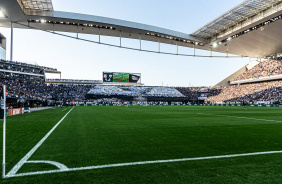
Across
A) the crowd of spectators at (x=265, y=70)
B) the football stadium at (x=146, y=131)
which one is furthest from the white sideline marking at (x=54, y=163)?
the crowd of spectators at (x=265, y=70)

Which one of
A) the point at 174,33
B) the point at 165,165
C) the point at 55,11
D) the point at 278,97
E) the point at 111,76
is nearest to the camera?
the point at 165,165

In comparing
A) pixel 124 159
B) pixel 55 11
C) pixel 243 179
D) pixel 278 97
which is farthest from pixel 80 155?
pixel 278 97

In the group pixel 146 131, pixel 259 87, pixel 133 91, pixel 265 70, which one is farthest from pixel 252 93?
pixel 146 131

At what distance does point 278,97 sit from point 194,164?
52788mm

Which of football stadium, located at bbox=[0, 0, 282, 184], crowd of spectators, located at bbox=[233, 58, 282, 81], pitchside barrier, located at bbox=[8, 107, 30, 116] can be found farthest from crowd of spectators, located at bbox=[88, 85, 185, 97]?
pitchside barrier, located at bbox=[8, 107, 30, 116]

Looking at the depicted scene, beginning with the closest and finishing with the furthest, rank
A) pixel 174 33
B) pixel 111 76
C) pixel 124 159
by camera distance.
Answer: pixel 124 159
pixel 174 33
pixel 111 76

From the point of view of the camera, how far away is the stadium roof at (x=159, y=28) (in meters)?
15.4

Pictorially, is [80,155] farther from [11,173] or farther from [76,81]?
[76,81]

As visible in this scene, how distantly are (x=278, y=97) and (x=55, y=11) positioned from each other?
50829 mm

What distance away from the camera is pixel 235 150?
4.96 meters

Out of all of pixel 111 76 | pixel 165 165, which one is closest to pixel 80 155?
pixel 165 165

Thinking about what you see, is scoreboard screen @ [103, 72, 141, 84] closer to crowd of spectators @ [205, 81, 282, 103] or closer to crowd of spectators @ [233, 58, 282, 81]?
crowd of spectators @ [205, 81, 282, 103]

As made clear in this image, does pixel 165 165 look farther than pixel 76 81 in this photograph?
No

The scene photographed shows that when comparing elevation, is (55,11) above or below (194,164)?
above
